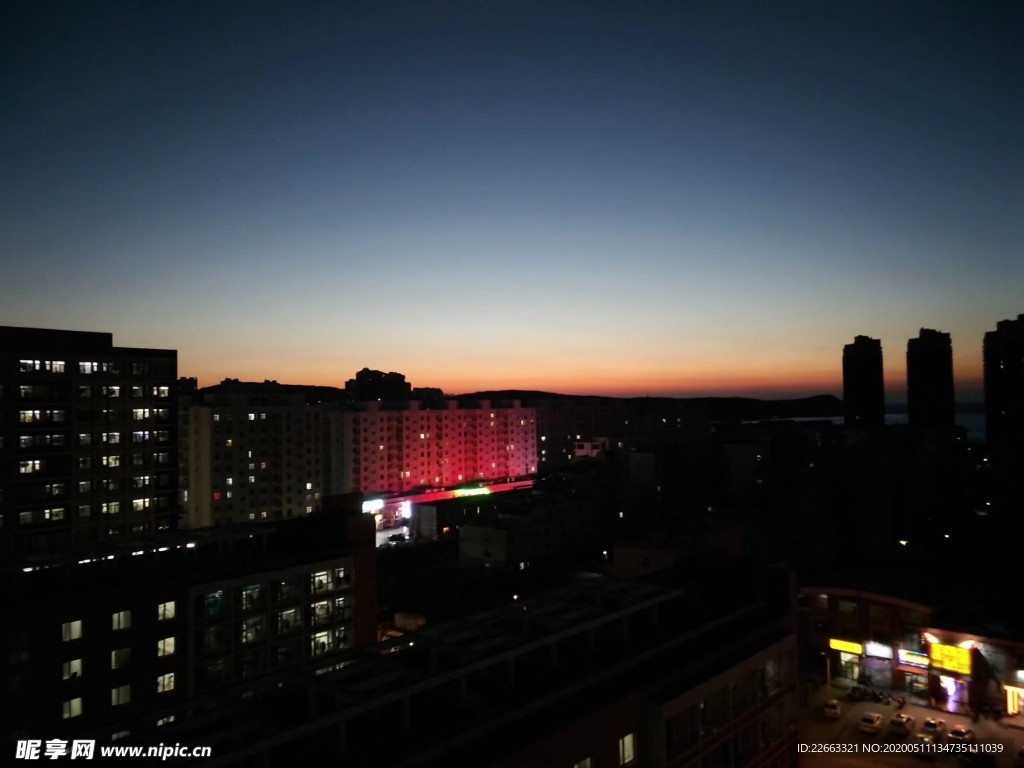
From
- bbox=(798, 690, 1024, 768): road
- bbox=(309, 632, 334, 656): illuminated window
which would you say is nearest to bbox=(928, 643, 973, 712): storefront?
bbox=(798, 690, 1024, 768): road

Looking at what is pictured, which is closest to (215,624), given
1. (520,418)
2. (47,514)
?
(47,514)

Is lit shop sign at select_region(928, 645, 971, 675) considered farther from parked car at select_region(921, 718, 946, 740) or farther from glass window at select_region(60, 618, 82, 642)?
glass window at select_region(60, 618, 82, 642)

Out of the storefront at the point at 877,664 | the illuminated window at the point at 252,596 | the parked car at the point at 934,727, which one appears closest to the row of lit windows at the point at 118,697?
the illuminated window at the point at 252,596

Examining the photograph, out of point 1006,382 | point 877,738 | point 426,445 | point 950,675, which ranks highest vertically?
point 1006,382

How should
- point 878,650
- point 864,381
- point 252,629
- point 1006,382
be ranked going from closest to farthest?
point 252,629 → point 878,650 → point 1006,382 → point 864,381

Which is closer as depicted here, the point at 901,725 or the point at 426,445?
the point at 901,725

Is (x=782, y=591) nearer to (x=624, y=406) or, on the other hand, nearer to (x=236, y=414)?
(x=236, y=414)

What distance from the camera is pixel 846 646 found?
44.3 feet

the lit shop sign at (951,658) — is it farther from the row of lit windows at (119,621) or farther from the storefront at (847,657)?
the row of lit windows at (119,621)

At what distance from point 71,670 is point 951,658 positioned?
14.4 m

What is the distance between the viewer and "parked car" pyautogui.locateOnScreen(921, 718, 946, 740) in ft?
36.1

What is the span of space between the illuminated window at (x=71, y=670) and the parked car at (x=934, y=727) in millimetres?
13153

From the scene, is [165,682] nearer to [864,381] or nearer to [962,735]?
[962,735]

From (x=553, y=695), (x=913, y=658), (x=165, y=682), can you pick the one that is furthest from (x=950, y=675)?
(x=165, y=682)
